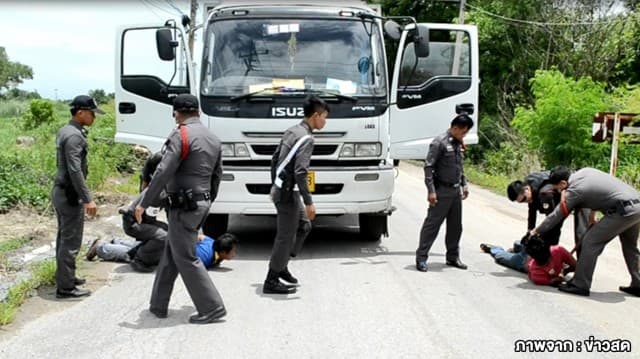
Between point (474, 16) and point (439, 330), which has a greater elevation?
point (474, 16)

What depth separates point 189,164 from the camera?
563cm

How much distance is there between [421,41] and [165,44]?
9.76 ft

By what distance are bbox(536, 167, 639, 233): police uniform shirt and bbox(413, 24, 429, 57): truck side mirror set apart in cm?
244

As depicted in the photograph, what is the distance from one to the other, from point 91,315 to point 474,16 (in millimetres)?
24287

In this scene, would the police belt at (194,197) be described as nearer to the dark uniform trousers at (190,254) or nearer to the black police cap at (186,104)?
the dark uniform trousers at (190,254)

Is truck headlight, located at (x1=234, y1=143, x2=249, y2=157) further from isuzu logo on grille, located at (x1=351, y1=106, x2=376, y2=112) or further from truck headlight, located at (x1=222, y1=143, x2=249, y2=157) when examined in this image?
isuzu logo on grille, located at (x1=351, y1=106, x2=376, y2=112)

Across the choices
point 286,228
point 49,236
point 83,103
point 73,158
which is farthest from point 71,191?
point 49,236

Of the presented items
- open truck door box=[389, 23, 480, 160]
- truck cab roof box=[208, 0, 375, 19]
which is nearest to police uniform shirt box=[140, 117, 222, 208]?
truck cab roof box=[208, 0, 375, 19]

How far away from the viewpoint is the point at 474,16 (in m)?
27.5

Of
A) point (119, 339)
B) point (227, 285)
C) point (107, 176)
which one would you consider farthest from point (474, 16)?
point (119, 339)

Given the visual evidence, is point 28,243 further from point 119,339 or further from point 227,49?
point 119,339

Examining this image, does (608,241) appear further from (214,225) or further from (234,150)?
(214,225)

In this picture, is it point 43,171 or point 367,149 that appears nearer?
point 367,149

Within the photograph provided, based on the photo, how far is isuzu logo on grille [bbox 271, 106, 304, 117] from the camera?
795 cm
